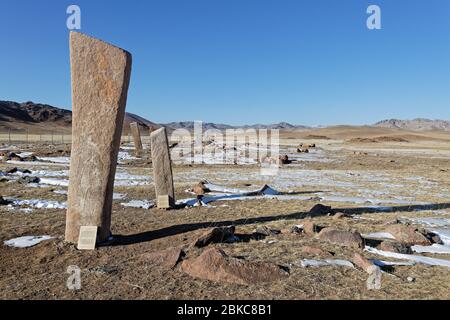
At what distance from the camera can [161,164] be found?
11492 mm

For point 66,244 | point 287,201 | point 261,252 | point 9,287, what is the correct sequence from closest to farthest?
point 9,287
point 261,252
point 66,244
point 287,201

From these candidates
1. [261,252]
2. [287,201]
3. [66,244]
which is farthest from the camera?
[287,201]

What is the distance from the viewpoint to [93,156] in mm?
7215

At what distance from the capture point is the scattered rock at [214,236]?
6.87 m

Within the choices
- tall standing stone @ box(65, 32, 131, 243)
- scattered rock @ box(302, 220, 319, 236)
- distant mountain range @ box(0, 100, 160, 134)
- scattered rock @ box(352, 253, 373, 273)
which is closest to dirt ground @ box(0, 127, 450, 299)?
scattered rock @ box(352, 253, 373, 273)

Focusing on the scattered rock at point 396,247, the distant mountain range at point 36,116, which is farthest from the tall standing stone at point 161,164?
the distant mountain range at point 36,116

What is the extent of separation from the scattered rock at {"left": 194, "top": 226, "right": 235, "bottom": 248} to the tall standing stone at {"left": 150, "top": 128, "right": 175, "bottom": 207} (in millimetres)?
4191

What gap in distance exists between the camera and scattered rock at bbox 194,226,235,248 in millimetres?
6866

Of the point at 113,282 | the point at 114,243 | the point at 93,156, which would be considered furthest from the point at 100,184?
the point at 113,282

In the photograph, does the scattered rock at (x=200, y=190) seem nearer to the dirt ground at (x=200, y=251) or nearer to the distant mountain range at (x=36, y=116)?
the dirt ground at (x=200, y=251)

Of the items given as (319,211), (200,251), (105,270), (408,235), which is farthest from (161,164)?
(408,235)

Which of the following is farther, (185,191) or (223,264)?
(185,191)

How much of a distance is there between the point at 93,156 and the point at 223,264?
3.28 m

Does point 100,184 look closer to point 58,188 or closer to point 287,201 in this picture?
point 287,201
